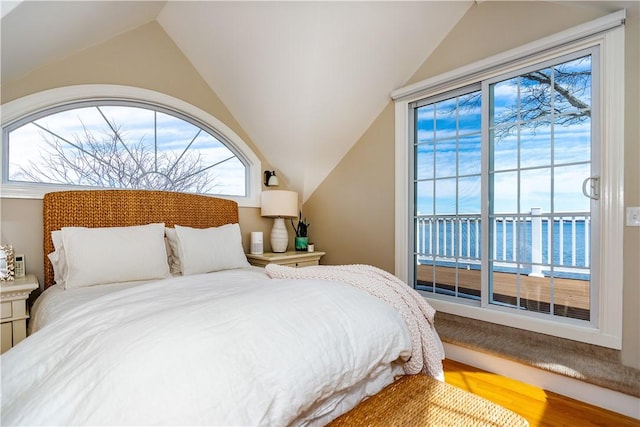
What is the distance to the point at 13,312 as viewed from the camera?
5.86 feet

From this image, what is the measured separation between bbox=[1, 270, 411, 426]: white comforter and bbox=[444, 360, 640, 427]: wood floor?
0.98 metres

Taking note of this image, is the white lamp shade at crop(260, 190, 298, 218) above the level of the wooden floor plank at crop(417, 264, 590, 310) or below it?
above

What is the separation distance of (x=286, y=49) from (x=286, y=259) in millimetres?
1926

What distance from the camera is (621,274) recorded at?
1.96m

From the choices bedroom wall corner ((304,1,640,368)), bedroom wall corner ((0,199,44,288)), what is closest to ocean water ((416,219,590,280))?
bedroom wall corner ((304,1,640,368))

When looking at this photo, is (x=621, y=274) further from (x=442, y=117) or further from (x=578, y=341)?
(x=442, y=117)

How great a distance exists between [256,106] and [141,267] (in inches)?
74.0

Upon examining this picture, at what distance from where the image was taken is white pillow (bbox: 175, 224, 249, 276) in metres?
2.42

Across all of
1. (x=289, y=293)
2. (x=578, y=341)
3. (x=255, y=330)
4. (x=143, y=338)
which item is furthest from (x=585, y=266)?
(x=143, y=338)

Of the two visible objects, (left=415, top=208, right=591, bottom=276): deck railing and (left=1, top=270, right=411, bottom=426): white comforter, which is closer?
(left=1, top=270, right=411, bottom=426): white comforter

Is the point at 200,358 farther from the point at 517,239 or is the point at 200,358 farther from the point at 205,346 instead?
the point at 517,239

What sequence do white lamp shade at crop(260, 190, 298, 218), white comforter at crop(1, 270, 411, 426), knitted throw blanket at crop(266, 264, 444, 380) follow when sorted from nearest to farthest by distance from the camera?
white comforter at crop(1, 270, 411, 426), knitted throw blanket at crop(266, 264, 444, 380), white lamp shade at crop(260, 190, 298, 218)

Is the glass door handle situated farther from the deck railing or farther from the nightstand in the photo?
the nightstand

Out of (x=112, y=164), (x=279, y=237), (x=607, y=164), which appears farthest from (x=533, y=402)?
(x=112, y=164)
